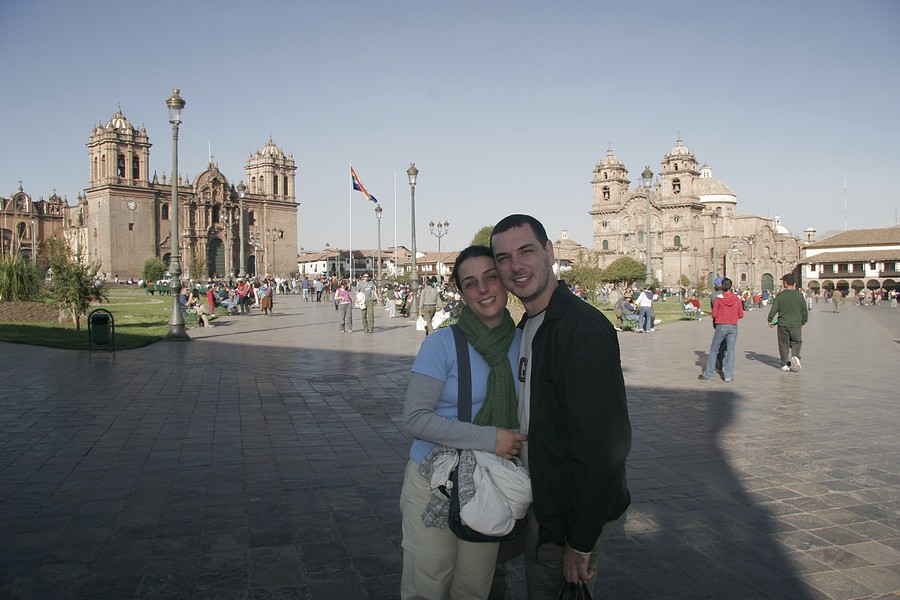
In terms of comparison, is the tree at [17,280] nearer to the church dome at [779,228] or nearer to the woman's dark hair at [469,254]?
the woman's dark hair at [469,254]

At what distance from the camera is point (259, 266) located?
84062mm

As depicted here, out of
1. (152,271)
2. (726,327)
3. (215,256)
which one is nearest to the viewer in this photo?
(726,327)

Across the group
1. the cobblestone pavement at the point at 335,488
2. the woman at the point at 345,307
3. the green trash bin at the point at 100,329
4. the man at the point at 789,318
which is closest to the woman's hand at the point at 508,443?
the cobblestone pavement at the point at 335,488

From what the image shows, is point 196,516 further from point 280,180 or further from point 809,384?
point 280,180

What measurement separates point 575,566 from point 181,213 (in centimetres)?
8366

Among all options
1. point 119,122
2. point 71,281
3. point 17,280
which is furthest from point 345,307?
point 119,122

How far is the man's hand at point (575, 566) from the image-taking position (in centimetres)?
238

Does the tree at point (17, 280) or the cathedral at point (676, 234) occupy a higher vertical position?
the cathedral at point (676, 234)

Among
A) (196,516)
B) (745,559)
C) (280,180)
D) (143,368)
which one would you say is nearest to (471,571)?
(745,559)

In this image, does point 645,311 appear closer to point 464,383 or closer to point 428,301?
point 428,301

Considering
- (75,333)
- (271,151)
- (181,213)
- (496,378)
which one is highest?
(271,151)

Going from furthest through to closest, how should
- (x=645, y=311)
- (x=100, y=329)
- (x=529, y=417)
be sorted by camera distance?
(x=645, y=311) → (x=100, y=329) → (x=529, y=417)

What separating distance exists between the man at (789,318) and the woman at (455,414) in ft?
36.4

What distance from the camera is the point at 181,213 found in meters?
79.6
